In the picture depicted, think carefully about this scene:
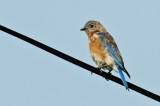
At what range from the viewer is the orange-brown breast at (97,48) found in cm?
943

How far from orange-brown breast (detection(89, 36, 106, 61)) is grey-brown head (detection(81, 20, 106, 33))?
3.57ft

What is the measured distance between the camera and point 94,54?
9.59m

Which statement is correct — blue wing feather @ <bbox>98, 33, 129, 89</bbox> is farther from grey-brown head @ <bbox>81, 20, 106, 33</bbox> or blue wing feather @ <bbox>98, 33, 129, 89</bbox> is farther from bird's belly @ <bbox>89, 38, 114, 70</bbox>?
grey-brown head @ <bbox>81, 20, 106, 33</bbox>

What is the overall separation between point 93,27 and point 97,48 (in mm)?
1750

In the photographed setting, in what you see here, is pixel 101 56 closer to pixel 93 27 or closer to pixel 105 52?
pixel 105 52

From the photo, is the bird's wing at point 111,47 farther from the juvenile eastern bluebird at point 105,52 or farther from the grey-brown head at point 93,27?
the grey-brown head at point 93,27

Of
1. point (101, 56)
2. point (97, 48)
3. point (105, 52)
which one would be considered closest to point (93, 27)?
point (97, 48)

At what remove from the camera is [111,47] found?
967 centimetres

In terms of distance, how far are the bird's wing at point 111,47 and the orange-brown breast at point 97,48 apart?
134 mm

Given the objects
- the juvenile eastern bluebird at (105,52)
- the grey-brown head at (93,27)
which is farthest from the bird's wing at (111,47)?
the grey-brown head at (93,27)

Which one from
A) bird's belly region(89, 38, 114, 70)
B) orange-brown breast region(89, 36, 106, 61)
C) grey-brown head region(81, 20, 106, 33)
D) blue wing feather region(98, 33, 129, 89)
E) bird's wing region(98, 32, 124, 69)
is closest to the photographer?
blue wing feather region(98, 33, 129, 89)

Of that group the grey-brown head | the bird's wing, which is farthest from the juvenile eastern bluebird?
the grey-brown head

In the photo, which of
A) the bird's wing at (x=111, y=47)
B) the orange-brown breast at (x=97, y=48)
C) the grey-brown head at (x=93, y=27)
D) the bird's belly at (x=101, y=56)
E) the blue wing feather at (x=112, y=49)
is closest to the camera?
the blue wing feather at (x=112, y=49)

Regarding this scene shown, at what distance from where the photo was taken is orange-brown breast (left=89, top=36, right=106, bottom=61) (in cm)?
943
